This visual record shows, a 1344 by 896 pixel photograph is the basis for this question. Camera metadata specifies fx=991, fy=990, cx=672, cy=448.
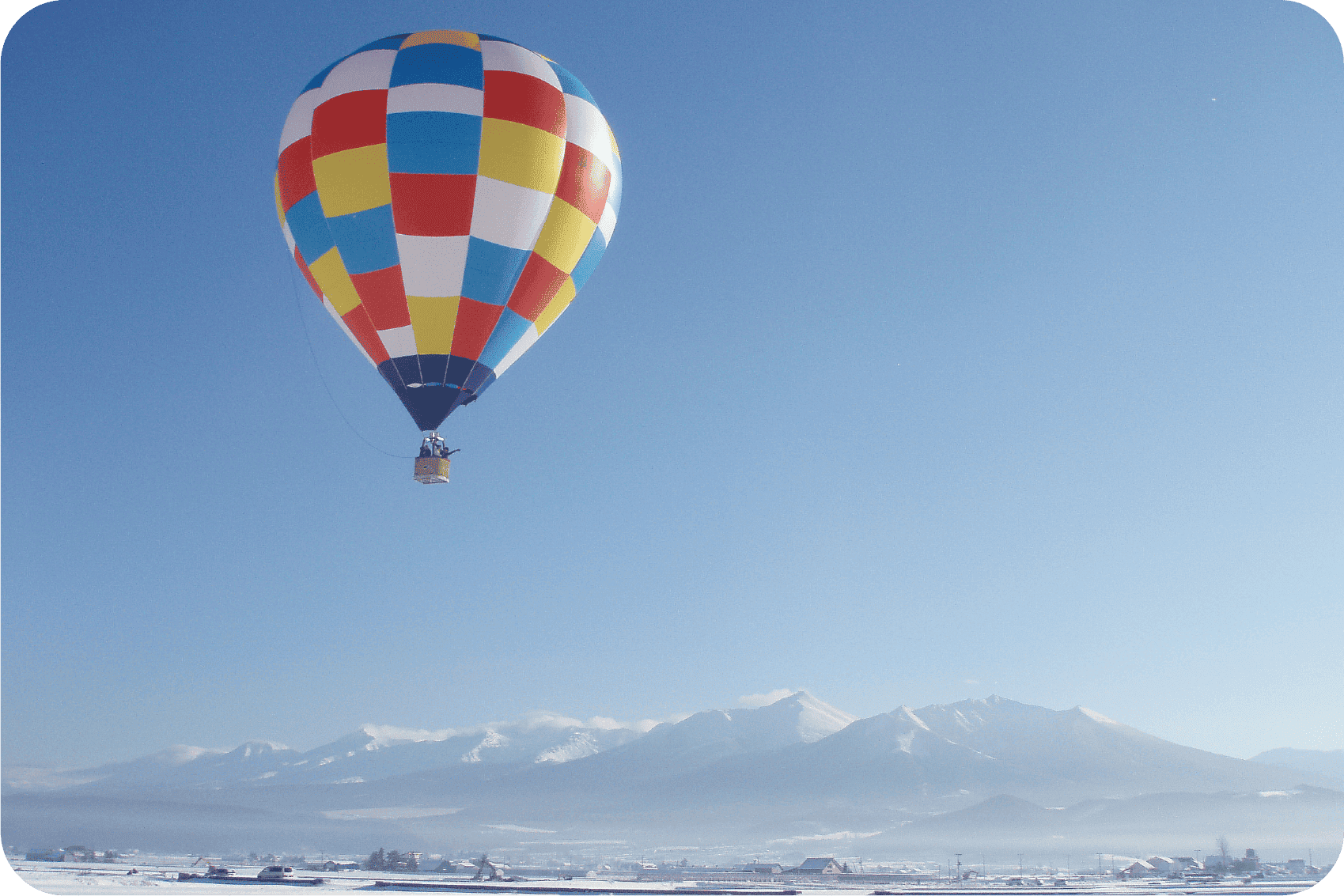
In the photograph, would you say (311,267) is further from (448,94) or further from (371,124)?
(448,94)

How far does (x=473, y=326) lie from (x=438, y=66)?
516 cm

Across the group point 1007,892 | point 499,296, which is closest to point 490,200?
point 499,296

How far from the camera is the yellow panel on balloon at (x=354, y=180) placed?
19375mm

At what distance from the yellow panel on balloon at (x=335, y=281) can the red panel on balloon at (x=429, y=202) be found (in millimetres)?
1715

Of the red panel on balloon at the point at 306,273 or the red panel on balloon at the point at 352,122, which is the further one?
the red panel on balloon at the point at 306,273

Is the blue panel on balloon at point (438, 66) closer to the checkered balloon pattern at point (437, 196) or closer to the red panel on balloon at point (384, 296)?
the checkered balloon pattern at point (437, 196)

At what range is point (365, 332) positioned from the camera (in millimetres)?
20609

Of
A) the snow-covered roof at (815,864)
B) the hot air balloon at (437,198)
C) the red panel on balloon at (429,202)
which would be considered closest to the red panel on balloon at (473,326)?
the hot air balloon at (437,198)

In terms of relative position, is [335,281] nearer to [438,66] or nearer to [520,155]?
[520,155]

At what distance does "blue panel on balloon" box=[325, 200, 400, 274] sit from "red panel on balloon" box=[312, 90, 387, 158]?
4.39ft

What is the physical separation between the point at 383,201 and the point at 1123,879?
55901 mm

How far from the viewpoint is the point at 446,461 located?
1916 centimetres

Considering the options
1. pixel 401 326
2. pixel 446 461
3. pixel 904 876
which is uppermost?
pixel 401 326

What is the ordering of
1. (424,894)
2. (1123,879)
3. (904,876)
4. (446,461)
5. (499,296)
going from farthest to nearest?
(904,876)
(1123,879)
(424,894)
(499,296)
(446,461)
